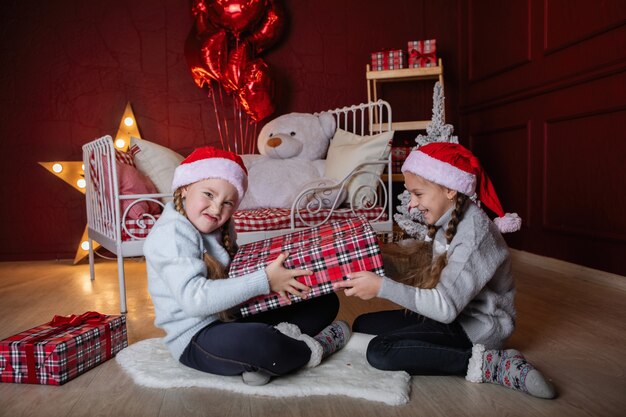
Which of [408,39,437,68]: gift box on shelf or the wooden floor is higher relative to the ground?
[408,39,437,68]: gift box on shelf

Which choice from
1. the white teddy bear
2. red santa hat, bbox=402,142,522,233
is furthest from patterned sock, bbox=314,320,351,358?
the white teddy bear

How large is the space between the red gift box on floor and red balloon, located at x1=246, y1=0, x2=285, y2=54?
7.89 ft

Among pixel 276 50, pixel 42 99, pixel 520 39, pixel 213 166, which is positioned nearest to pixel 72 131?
pixel 42 99

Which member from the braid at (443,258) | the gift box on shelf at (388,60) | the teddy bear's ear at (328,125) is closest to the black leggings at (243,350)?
the braid at (443,258)

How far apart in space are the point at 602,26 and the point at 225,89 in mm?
2223

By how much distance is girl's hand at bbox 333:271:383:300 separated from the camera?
1317mm

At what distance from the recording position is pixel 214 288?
4.31 ft

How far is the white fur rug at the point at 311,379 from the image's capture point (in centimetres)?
131

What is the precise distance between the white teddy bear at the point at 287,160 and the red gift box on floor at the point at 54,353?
1518 mm

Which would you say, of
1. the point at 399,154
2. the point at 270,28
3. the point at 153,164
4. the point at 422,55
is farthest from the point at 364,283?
the point at 270,28

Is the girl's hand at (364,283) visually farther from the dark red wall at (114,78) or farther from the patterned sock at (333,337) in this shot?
the dark red wall at (114,78)

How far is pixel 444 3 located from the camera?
3.79 meters

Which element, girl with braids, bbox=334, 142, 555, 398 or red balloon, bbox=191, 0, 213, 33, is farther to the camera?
red balloon, bbox=191, 0, 213, 33

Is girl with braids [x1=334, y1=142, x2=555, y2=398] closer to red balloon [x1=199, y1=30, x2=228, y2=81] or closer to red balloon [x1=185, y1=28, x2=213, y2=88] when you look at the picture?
red balloon [x1=199, y1=30, x2=228, y2=81]
